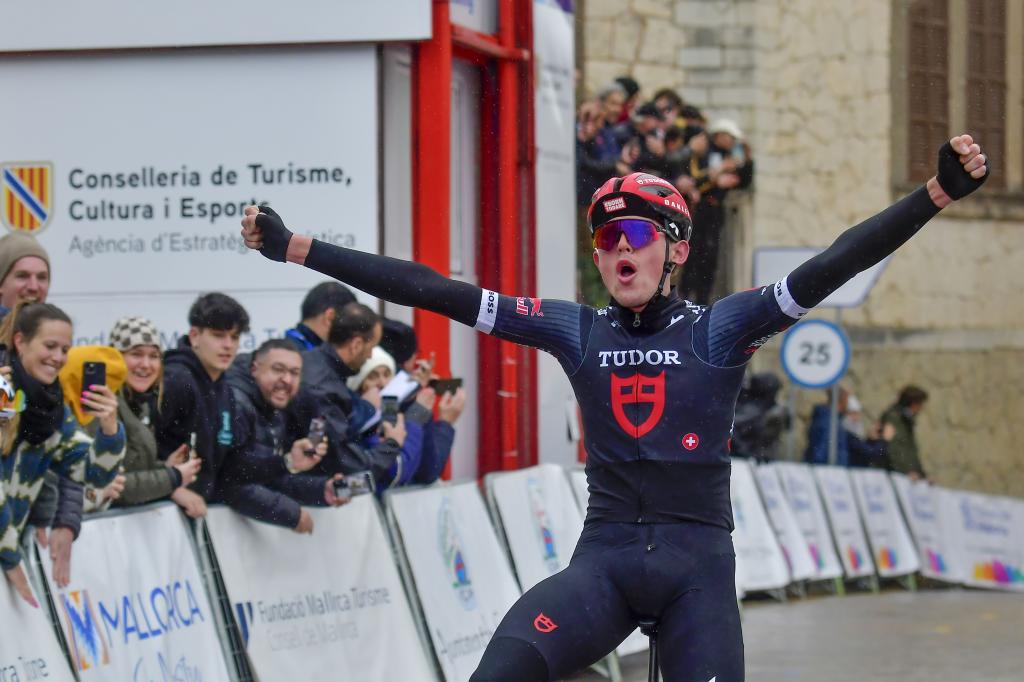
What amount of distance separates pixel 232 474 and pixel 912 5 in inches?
770

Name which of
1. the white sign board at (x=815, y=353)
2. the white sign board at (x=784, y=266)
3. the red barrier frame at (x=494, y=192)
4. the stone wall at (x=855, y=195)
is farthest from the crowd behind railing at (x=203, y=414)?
the stone wall at (x=855, y=195)

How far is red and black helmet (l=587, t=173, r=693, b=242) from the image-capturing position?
6.01 metres

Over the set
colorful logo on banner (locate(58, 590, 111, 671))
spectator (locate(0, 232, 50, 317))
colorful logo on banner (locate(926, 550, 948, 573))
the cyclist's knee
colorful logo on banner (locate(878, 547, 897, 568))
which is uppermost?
spectator (locate(0, 232, 50, 317))

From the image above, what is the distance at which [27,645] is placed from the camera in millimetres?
7379

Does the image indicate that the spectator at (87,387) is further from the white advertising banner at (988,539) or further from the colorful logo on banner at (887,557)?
the white advertising banner at (988,539)

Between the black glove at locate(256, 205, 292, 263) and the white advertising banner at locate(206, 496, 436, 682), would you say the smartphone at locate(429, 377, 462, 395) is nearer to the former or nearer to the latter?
the white advertising banner at locate(206, 496, 436, 682)

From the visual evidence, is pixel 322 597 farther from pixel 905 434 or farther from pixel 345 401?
pixel 905 434

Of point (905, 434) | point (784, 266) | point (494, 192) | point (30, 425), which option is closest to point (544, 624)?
point (30, 425)

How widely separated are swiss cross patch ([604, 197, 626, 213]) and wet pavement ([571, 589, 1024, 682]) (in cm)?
593

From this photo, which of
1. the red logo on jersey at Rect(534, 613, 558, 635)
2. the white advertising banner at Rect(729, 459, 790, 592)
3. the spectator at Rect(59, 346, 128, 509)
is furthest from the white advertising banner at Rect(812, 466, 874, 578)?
the red logo on jersey at Rect(534, 613, 558, 635)

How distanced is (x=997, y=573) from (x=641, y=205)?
15345 millimetres

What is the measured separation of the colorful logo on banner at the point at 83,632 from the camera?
766cm

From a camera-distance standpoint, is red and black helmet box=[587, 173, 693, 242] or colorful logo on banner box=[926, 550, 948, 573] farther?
colorful logo on banner box=[926, 550, 948, 573]

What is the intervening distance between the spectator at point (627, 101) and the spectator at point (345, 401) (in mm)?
7551
